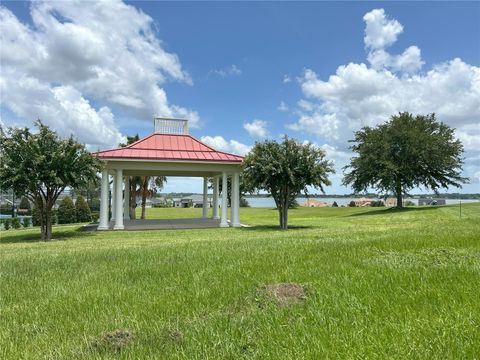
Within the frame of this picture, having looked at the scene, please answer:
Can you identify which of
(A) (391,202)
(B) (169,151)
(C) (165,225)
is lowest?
(C) (165,225)

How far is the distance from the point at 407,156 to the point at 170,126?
21.8 meters

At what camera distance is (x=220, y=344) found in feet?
10.7

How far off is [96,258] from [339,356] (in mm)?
6007

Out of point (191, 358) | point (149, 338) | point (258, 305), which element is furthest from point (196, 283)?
point (191, 358)

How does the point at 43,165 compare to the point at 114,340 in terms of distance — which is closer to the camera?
the point at 114,340

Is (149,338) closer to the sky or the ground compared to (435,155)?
closer to the ground

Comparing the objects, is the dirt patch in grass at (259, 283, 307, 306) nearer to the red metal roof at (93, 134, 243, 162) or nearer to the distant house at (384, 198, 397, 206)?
the red metal roof at (93, 134, 243, 162)

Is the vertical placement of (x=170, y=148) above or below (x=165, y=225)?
above

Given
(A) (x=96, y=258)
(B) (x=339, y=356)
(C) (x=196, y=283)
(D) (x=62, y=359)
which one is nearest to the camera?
(B) (x=339, y=356)

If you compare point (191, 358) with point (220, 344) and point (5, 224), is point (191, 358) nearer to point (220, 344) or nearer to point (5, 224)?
point (220, 344)

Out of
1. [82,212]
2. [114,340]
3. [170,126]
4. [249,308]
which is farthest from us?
[82,212]

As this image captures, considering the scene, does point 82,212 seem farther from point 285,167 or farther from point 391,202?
point 391,202

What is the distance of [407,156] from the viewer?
36062mm

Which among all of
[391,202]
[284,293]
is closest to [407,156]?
[284,293]
